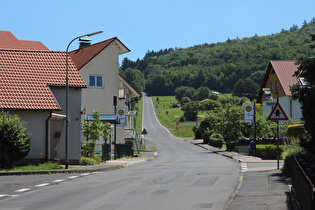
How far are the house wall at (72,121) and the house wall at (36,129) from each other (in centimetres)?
273

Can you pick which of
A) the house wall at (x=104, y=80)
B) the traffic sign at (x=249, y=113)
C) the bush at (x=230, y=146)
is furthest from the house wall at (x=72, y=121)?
the bush at (x=230, y=146)

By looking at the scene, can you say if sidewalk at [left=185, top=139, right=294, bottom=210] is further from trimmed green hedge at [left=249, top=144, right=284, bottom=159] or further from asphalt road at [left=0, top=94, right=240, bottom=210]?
trimmed green hedge at [left=249, top=144, right=284, bottom=159]

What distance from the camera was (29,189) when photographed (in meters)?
16.2

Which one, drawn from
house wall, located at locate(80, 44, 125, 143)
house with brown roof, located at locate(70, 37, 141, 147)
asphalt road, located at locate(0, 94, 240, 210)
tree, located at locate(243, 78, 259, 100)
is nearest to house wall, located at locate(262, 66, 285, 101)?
house with brown roof, located at locate(70, 37, 141, 147)

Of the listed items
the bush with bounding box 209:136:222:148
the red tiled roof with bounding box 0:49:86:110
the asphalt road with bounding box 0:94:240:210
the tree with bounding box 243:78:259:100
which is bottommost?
the bush with bounding box 209:136:222:148

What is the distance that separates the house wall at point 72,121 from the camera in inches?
1194

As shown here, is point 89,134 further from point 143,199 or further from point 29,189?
point 143,199

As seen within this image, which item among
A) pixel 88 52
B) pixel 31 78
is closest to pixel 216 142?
pixel 88 52

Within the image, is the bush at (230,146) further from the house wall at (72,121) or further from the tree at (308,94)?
the tree at (308,94)

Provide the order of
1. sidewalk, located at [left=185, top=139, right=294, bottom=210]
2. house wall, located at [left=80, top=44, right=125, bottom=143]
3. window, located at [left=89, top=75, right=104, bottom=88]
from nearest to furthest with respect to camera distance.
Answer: sidewalk, located at [left=185, top=139, right=294, bottom=210] < house wall, located at [left=80, top=44, right=125, bottom=143] < window, located at [left=89, top=75, right=104, bottom=88]

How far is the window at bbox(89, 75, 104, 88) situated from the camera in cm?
4772

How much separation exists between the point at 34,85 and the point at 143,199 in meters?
18.1

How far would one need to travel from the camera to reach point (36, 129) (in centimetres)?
2761

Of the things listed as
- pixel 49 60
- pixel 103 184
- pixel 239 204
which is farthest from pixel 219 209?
pixel 49 60
